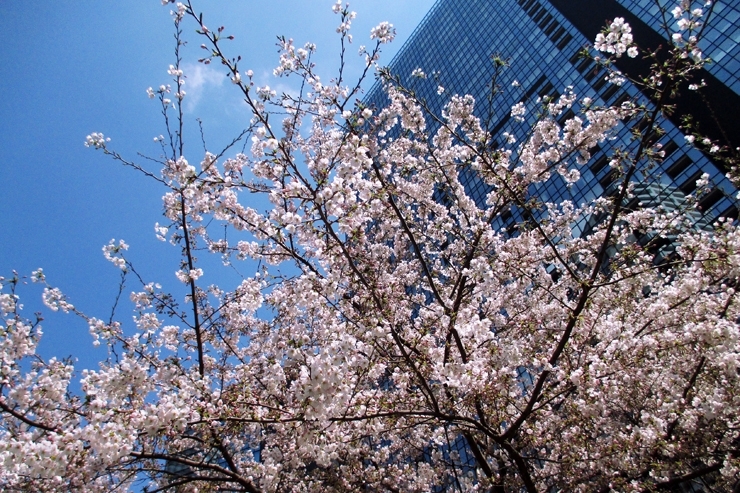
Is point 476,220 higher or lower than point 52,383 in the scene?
higher

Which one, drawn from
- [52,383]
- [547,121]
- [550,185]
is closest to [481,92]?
[550,185]

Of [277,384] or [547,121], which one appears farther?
[547,121]

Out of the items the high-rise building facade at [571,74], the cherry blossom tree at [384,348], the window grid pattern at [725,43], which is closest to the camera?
the cherry blossom tree at [384,348]

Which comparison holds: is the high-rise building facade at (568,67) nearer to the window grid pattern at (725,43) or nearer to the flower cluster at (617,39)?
the window grid pattern at (725,43)

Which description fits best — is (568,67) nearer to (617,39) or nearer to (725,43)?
(725,43)

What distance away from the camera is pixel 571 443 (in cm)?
793

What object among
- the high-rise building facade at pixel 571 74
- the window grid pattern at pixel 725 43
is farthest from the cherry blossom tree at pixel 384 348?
the window grid pattern at pixel 725 43

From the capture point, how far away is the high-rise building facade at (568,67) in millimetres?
32469

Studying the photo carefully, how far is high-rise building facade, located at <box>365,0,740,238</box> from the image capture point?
32.5 m

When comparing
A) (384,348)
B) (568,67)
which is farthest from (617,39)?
(568,67)

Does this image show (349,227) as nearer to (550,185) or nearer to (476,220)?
(476,220)

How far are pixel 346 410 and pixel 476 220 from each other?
20.3 ft

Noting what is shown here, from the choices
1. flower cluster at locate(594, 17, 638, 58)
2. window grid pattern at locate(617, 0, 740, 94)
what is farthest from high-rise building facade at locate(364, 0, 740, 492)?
flower cluster at locate(594, 17, 638, 58)

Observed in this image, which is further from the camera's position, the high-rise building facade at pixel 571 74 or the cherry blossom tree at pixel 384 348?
the high-rise building facade at pixel 571 74
